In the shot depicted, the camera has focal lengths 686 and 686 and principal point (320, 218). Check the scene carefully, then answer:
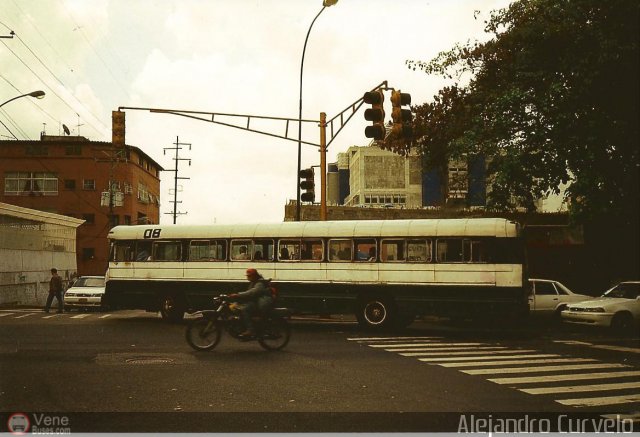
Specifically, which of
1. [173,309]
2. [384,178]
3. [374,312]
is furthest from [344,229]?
[384,178]

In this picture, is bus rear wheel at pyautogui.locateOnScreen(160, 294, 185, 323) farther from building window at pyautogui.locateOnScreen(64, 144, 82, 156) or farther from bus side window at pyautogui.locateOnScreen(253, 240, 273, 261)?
building window at pyautogui.locateOnScreen(64, 144, 82, 156)

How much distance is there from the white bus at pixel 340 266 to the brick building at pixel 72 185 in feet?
158

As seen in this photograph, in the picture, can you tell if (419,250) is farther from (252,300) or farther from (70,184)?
(70,184)

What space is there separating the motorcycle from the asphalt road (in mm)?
301

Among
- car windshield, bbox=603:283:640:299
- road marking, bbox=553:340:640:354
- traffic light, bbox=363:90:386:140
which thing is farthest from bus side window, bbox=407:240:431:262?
car windshield, bbox=603:283:640:299

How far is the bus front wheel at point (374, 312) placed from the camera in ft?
65.3

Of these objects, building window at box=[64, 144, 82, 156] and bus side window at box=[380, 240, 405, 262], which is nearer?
bus side window at box=[380, 240, 405, 262]

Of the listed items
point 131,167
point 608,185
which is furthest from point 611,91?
point 131,167

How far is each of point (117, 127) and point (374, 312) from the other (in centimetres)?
893

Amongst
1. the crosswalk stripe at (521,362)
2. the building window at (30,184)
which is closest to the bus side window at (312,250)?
the crosswalk stripe at (521,362)

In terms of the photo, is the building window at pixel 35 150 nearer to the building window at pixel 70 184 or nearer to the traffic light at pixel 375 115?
the building window at pixel 70 184

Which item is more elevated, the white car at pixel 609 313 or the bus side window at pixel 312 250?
the bus side window at pixel 312 250

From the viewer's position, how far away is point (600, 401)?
368 inches

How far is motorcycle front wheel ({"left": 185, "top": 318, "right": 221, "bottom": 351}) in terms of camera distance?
14500 millimetres
